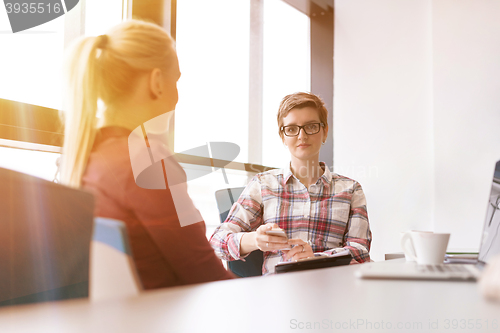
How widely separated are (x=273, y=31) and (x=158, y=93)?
1980 millimetres

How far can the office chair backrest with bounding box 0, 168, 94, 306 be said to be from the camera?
17.9 inches

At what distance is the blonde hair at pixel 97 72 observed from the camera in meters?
0.67

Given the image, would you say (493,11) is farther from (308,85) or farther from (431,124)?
(308,85)

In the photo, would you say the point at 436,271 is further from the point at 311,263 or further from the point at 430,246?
the point at 311,263

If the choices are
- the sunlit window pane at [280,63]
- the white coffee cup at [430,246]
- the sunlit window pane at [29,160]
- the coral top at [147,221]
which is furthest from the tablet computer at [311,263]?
the sunlit window pane at [280,63]

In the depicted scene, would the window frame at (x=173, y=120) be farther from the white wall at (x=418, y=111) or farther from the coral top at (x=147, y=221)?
the coral top at (x=147, y=221)

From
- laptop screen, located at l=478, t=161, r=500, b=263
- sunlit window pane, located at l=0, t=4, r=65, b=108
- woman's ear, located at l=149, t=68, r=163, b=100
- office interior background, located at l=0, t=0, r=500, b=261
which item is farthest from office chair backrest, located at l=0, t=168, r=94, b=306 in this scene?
office interior background, located at l=0, t=0, r=500, b=261

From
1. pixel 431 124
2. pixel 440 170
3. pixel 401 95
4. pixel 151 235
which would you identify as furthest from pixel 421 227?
pixel 151 235

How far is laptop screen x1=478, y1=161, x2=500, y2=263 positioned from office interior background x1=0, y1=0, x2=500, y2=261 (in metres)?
1.35

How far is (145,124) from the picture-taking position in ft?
2.23

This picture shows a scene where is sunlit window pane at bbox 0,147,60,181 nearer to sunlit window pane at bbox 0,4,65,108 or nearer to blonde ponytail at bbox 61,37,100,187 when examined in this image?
sunlit window pane at bbox 0,4,65,108

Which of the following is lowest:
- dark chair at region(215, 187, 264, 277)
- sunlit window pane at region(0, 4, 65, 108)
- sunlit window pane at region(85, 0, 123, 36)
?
dark chair at region(215, 187, 264, 277)

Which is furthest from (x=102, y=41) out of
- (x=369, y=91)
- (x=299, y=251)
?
(x=369, y=91)

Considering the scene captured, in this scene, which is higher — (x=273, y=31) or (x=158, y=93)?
(x=273, y=31)
